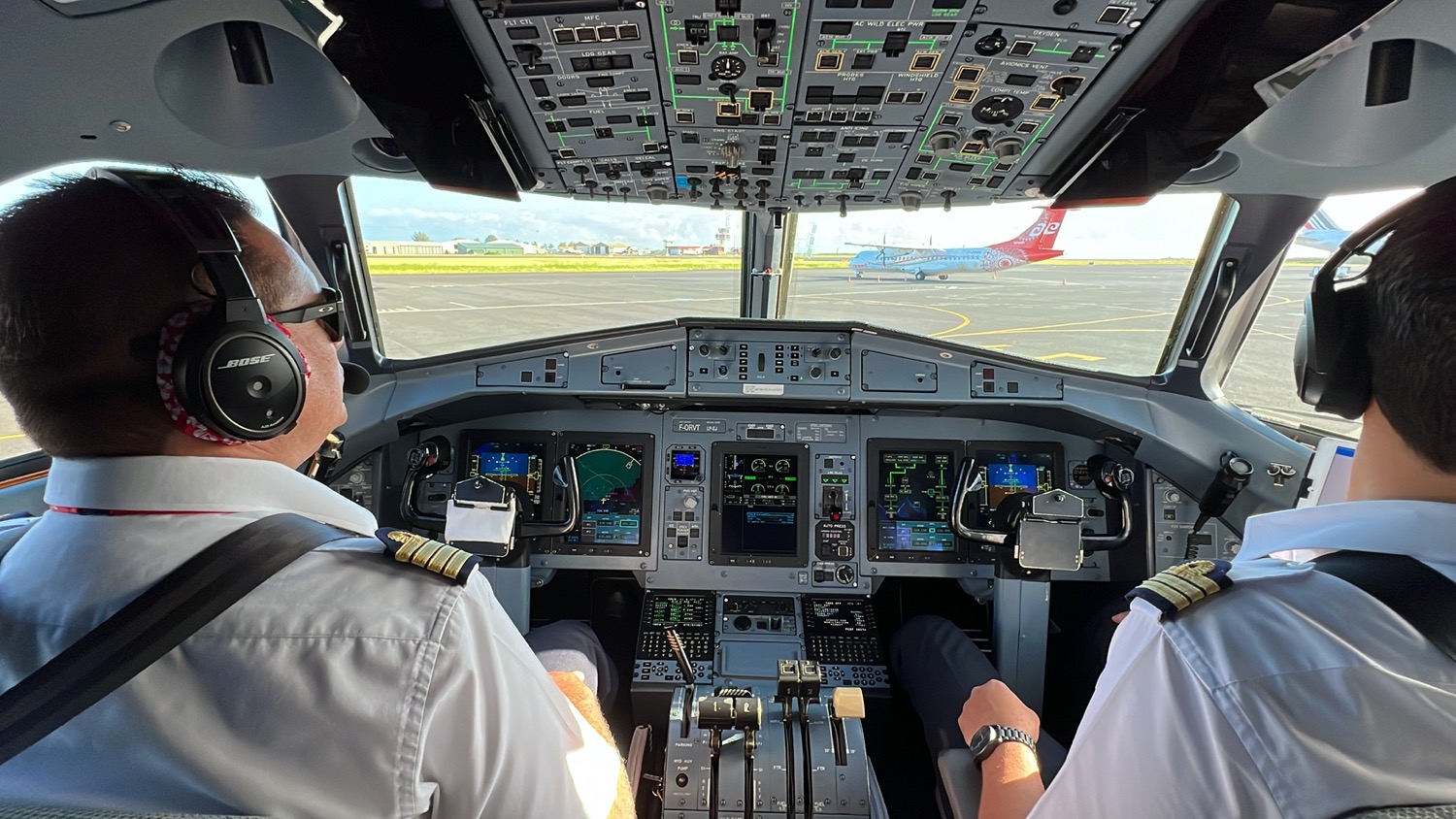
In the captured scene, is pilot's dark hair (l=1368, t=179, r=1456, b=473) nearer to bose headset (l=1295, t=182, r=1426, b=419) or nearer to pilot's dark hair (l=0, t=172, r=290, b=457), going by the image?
bose headset (l=1295, t=182, r=1426, b=419)

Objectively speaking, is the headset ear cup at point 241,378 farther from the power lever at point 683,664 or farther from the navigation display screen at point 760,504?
the navigation display screen at point 760,504

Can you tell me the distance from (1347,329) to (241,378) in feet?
4.35

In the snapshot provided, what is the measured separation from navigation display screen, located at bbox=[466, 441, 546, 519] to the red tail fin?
2450 mm

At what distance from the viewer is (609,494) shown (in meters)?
3.32

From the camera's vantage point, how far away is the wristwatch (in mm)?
1672

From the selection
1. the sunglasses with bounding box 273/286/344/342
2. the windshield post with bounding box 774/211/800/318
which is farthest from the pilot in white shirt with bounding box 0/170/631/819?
Result: the windshield post with bounding box 774/211/800/318

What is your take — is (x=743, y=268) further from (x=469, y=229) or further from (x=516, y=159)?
(x=516, y=159)

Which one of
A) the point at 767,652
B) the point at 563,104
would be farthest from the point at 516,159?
the point at 767,652

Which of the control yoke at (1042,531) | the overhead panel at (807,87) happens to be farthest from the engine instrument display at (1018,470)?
the overhead panel at (807,87)

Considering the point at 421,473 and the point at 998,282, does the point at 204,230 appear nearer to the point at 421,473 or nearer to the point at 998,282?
the point at 421,473

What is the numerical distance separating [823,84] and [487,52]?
0.70 metres

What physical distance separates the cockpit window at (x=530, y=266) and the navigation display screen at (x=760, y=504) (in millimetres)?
776

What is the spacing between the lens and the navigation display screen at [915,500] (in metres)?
3.27

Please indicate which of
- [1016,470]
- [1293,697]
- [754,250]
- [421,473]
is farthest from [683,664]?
[1293,697]
